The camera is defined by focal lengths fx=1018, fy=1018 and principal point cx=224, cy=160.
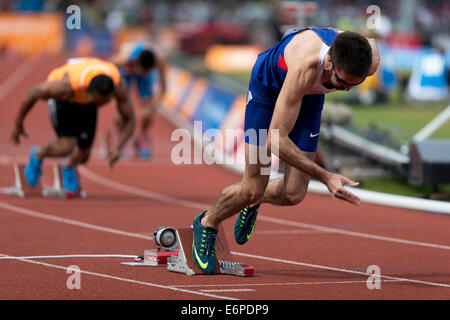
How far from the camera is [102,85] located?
1146 cm

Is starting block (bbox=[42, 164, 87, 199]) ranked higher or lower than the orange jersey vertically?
lower

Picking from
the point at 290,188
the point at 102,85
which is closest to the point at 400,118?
the point at 102,85

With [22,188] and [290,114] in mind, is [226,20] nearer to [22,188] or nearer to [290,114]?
[22,188]

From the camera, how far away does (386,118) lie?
24.5m

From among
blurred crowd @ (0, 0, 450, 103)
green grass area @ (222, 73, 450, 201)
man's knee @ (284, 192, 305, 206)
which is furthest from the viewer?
blurred crowd @ (0, 0, 450, 103)

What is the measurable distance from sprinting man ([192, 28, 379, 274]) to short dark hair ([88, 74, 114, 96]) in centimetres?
392

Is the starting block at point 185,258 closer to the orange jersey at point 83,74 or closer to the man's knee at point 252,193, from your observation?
the man's knee at point 252,193

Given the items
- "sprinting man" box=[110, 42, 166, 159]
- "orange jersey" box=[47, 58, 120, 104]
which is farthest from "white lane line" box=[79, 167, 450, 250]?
"orange jersey" box=[47, 58, 120, 104]

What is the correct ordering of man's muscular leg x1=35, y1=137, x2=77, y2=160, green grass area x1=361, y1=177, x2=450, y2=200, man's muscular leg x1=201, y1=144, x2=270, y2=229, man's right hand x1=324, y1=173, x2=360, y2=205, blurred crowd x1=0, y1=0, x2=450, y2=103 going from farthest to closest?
blurred crowd x1=0, y1=0, x2=450, y2=103 < green grass area x1=361, y1=177, x2=450, y2=200 < man's muscular leg x1=35, y1=137, x2=77, y2=160 < man's muscular leg x1=201, y1=144, x2=270, y2=229 < man's right hand x1=324, y1=173, x2=360, y2=205

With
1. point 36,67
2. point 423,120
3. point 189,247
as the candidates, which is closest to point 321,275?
point 189,247

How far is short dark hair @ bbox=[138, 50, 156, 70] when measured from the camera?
16.1 meters

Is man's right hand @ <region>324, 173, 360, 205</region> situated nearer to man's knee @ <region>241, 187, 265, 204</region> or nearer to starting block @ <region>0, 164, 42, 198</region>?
man's knee @ <region>241, 187, 265, 204</region>

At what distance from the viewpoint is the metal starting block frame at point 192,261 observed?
25.2 feet
